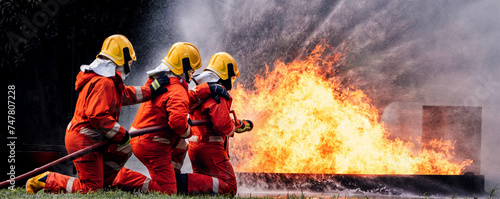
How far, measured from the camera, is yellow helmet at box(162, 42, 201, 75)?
6.03 metres

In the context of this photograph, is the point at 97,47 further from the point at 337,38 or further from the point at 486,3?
the point at 486,3

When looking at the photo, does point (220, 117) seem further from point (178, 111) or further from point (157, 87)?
point (157, 87)

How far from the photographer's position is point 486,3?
11773 millimetres

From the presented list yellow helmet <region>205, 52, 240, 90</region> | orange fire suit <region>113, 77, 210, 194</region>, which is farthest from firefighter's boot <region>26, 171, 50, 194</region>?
yellow helmet <region>205, 52, 240, 90</region>

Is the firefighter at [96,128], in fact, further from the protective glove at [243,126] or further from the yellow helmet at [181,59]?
the protective glove at [243,126]

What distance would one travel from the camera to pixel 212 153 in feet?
20.3

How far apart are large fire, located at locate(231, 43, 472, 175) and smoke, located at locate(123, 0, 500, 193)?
94 centimetres

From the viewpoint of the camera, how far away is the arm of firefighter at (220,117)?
19.8 feet

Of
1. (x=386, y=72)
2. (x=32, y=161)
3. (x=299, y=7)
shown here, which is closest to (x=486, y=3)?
(x=386, y=72)

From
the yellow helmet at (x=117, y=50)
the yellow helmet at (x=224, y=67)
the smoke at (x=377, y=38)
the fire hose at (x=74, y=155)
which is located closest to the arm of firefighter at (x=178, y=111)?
the fire hose at (x=74, y=155)

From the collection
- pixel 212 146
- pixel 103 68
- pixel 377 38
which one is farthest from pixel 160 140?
pixel 377 38

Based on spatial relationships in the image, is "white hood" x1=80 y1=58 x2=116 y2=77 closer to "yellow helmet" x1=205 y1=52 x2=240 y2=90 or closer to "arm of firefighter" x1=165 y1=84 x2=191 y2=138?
"arm of firefighter" x1=165 y1=84 x2=191 y2=138

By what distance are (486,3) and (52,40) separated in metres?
10.9

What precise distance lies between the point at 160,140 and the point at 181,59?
1063 mm
